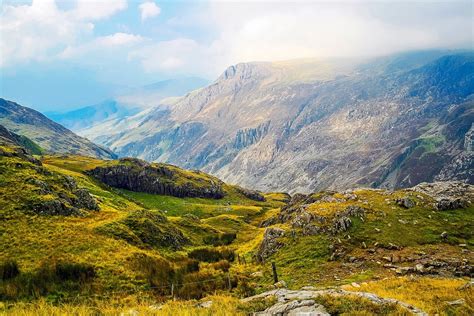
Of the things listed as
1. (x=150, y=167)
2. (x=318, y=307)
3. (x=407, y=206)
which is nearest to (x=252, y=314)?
(x=318, y=307)

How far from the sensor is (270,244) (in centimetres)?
4397

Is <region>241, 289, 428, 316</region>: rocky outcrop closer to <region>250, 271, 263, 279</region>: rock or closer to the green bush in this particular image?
<region>250, 271, 263, 279</region>: rock

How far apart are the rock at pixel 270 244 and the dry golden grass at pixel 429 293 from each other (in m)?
17.5

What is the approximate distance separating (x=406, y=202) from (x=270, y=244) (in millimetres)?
19834

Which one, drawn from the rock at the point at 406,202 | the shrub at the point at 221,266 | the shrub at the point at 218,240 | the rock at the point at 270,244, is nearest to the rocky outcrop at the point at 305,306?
the shrub at the point at 221,266

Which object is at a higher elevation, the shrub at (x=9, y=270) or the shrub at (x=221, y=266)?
the shrub at (x=9, y=270)

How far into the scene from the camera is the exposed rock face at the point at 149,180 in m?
142

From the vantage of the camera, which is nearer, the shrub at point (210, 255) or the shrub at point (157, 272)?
the shrub at point (157, 272)

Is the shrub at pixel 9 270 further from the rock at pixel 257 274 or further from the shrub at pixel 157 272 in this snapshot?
the rock at pixel 257 274

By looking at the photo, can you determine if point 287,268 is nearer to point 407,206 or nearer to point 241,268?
point 241,268

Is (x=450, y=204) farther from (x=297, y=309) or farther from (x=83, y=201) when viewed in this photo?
(x=83, y=201)

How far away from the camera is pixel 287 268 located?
37.5 m

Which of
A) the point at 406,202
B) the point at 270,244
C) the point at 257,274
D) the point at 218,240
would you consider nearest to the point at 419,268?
the point at 257,274

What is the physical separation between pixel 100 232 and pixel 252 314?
27.7 metres
